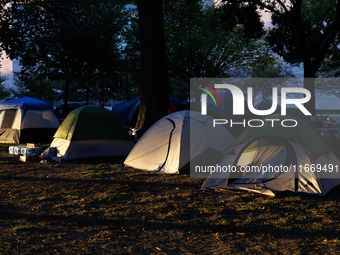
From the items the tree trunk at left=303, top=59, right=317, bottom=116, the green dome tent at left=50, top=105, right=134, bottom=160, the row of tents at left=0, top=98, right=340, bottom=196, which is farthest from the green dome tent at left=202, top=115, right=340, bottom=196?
the tree trunk at left=303, top=59, right=317, bottom=116

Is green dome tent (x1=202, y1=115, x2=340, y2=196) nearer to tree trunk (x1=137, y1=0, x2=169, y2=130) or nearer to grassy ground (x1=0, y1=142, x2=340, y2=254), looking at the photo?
grassy ground (x1=0, y1=142, x2=340, y2=254)

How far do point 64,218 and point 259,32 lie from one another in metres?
14.0

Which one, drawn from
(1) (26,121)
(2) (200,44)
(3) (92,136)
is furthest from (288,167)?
(2) (200,44)

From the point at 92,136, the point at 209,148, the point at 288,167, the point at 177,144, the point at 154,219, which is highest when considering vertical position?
the point at 92,136

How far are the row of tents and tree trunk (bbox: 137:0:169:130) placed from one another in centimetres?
117

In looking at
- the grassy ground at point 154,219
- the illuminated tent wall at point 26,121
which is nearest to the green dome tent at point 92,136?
the grassy ground at point 154,219

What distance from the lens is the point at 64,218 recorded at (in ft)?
18.2

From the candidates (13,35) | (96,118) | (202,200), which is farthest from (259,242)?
(13,35)

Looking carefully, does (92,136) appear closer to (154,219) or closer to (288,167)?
(288,167)

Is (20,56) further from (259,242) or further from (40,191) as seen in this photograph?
(259,242)

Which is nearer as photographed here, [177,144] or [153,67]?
[177,144]

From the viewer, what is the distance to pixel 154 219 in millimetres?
5473

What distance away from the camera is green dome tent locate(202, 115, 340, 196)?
274 inches

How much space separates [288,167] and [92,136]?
19.1 ft
